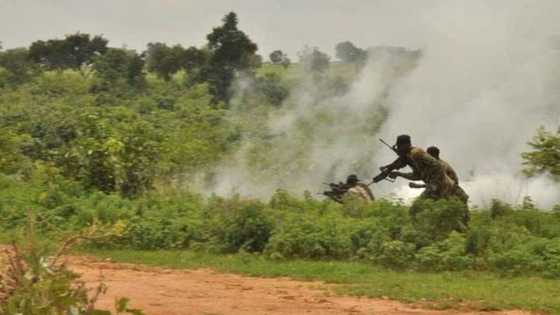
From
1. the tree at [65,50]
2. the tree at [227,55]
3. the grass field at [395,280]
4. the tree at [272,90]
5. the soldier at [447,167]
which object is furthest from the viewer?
the tree at [65,50]

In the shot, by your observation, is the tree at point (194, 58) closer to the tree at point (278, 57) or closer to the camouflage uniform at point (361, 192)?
the tree at point (278, 57)

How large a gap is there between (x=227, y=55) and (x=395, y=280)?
23093 millimetres

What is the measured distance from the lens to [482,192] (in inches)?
742

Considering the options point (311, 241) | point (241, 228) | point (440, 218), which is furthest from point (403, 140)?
point (241, 228)

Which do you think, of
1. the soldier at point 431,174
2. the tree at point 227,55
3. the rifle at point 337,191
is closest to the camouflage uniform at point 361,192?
the rifle at point 337,191

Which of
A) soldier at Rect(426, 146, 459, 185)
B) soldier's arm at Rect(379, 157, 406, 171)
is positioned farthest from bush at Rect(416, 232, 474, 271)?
soldier's arm at Rect(379, 157, 406, 171)

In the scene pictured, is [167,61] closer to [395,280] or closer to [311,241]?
[311,241]

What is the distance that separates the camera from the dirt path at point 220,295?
8117 mm

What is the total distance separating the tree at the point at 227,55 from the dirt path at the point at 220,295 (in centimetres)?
2152

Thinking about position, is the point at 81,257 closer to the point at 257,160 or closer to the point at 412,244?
the point at 412,244

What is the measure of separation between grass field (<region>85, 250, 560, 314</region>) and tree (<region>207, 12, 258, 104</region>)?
20304 mm

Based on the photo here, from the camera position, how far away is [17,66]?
37531 millimetres

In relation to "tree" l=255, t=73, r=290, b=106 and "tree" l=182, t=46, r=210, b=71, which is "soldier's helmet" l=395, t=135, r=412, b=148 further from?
"tree" l=182, t=46, r=210, b=71

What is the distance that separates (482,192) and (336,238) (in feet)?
26.5
